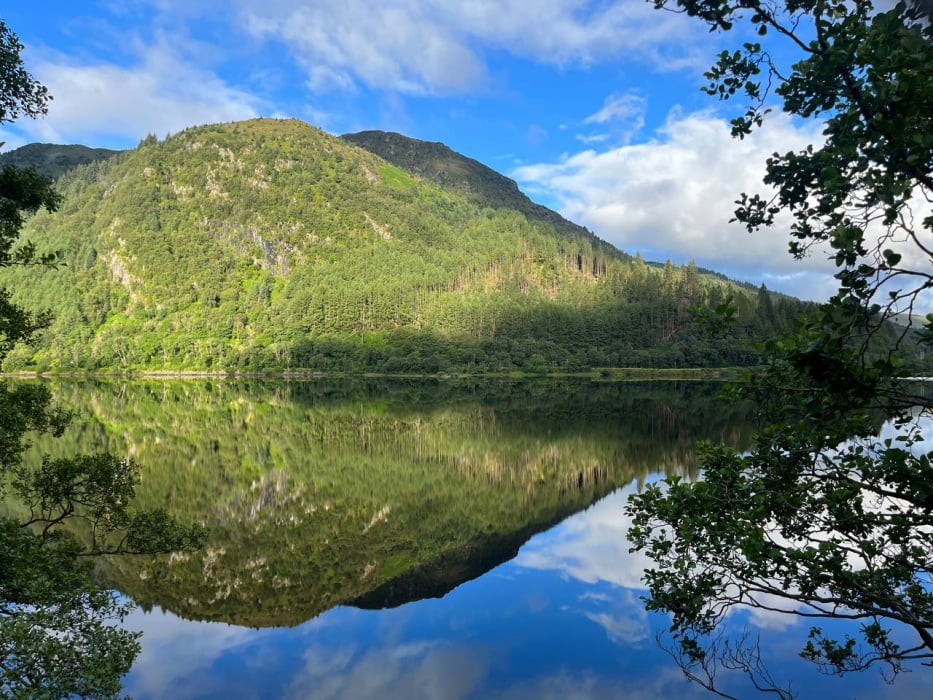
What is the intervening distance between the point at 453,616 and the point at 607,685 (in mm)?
6215

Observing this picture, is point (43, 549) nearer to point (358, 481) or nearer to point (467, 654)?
point (467, 654)

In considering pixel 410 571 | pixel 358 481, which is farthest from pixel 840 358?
pixel 358 481

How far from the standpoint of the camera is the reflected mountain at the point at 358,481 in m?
21.9

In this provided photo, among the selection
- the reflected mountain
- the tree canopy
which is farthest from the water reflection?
the tree canopy

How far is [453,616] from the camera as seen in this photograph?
765 inches

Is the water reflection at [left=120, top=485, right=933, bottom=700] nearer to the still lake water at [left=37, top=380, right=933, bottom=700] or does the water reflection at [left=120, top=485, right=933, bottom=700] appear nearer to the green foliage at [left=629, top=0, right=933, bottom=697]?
the still lake water at [left=37, top=380, right=933, bottom=700]

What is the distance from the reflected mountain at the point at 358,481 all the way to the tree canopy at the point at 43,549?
24.4 ft

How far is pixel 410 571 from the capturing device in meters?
23.2

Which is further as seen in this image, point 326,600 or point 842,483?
point 326,600

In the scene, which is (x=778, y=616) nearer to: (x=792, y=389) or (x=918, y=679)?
(x=918, y=679)

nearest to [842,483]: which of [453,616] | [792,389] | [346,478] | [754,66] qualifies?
[792,389]

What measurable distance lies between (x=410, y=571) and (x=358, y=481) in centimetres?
1491

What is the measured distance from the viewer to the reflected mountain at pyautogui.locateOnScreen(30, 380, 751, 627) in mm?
21875

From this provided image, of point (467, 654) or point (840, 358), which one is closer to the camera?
point (840, 358)
